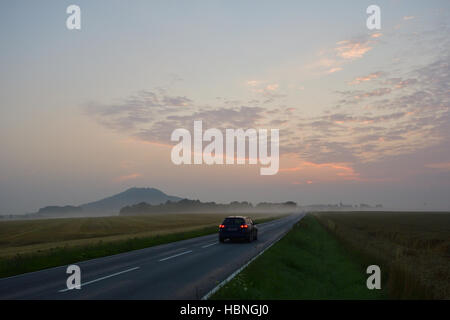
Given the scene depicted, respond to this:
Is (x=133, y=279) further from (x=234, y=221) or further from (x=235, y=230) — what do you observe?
(x=234, y=221)

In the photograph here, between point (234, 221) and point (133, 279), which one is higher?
point (234, 221)

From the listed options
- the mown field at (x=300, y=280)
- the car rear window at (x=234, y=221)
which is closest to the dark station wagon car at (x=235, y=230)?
the car rear window at (x=234, y=221)

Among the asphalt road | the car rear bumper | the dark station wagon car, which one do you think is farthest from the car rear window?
the asphalt road

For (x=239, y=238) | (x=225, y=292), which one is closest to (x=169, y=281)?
(x=225, y=292)

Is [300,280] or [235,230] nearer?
[300,280]

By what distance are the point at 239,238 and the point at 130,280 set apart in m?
14.9

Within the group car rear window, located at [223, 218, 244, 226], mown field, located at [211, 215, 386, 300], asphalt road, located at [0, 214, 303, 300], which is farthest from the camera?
car rear window, located at [223, 218, 244, 226]

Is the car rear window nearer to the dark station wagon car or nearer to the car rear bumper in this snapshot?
the dark station wagon car

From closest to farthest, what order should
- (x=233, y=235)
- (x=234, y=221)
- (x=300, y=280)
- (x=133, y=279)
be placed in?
(x=133, y=279)
(x=300, y=280)
(x=233, y=235)
(x=234, y=221)

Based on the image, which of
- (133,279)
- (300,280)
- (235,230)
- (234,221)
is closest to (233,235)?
(235,230)

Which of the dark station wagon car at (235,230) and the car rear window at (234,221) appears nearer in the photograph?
the dark station wagon car at (235,230)

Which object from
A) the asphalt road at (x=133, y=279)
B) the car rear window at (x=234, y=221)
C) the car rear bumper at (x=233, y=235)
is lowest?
the car rear bumper at (x=233, y=235)

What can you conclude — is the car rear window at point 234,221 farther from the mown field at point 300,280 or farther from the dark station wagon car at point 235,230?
the mown field at point 300,280
